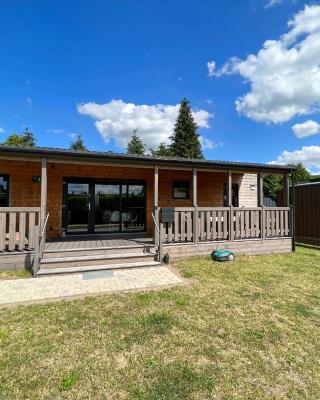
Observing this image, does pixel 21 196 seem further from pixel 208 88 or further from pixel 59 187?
pixel 208 88

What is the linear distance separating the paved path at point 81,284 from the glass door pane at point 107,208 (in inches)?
125

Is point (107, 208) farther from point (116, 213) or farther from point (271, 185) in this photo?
A: point (271, 185)

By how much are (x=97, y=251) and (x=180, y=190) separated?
452 cm

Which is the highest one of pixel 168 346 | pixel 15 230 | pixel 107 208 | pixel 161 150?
pixel 161 150

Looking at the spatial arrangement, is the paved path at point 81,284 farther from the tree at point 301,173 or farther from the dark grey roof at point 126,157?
the tree at point 301,173

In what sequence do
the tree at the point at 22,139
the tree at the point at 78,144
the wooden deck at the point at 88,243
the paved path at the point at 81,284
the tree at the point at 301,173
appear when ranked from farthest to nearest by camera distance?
the tree at the point at 78,144
the tree at the point at 22,139
the tree at the point at 301,173
the wooden deck at the point at 88,243
the paved path at the point at 81,284

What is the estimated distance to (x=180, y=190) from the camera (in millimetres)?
9445

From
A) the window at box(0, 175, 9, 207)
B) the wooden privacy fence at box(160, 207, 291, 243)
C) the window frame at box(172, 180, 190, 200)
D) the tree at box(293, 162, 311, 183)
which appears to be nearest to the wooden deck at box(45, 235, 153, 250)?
the wooden privacy fence at box(160, 207, 291, 243)

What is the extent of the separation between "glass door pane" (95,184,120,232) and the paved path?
3.17 m

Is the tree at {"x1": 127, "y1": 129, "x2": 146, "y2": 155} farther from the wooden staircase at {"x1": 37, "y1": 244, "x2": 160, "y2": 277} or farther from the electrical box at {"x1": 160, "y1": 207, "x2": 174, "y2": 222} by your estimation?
the wooden staircase at {"x1": 37, "y1": 244, "x2": 160, "y2": 277}

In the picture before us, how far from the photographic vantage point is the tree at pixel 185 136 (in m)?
31.6

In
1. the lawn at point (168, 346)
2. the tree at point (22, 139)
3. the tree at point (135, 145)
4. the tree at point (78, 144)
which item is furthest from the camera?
the tree at point (78, 144)

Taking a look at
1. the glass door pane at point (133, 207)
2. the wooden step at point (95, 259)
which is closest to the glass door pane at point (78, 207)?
the glass door pane at point (133, 207)

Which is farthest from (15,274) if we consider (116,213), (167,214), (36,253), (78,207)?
(116,213)
